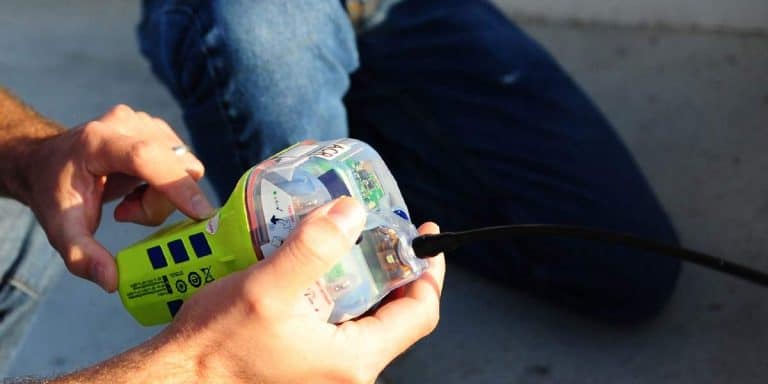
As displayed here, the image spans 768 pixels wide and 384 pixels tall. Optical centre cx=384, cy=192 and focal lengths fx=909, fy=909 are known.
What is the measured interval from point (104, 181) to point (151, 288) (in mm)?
156

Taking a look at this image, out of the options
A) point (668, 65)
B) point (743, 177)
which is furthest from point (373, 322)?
point (668, 65)

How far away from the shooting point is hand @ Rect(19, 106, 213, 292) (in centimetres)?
77

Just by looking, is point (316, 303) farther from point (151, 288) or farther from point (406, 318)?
point (151, 288)

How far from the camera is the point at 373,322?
637mm

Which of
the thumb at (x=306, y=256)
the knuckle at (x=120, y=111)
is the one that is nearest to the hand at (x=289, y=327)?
the thumb at (x=306, y=256)

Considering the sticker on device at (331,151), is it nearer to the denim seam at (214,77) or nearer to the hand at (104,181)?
the hand at (104,181)

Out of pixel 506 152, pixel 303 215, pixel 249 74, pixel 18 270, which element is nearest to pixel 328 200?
pixel 303 215

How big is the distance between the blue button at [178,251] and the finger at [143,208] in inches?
4.8

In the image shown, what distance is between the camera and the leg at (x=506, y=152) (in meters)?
1.22

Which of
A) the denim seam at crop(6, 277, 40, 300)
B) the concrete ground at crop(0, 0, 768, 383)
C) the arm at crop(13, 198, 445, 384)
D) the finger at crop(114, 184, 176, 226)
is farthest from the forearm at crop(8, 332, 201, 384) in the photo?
the concrete ground at crop(0, 0, 768, 383)

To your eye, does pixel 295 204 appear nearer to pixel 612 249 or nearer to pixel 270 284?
pixel 270 284

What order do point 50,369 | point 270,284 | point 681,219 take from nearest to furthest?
point 270,284 → point 50,369 → point 681,219

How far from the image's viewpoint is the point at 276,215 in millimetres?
642

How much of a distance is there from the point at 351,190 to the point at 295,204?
42 mm
